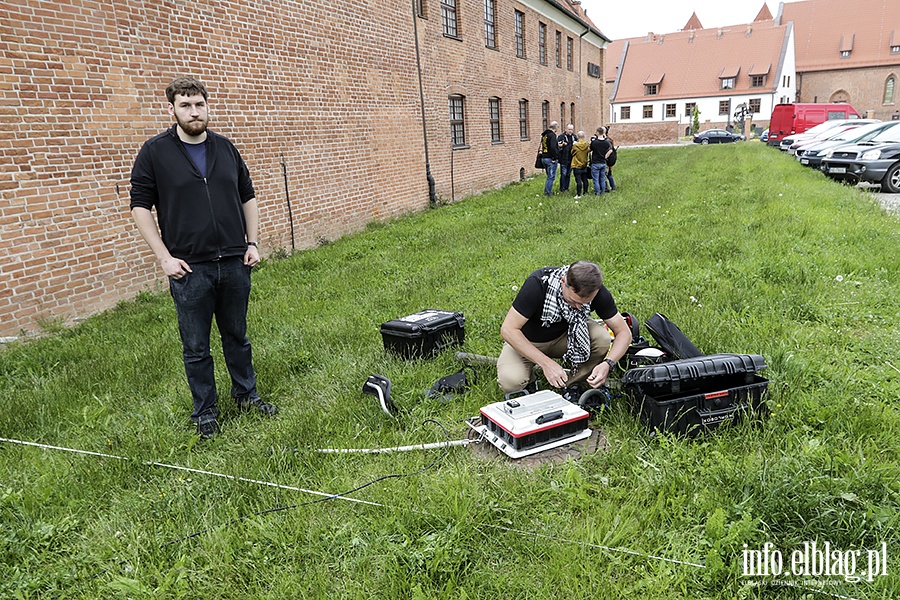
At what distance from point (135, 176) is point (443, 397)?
2.56 metres

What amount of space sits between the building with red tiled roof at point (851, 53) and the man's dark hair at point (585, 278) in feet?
241

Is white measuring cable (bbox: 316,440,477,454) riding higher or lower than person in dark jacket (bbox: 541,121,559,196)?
lower

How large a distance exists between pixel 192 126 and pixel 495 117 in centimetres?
1760

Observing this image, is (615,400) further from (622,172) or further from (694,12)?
(694,12)

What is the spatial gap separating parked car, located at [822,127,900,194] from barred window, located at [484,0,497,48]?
10.8m

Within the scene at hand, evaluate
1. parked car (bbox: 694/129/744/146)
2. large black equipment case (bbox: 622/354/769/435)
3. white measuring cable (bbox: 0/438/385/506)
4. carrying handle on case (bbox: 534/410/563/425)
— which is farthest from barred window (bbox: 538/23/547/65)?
parked car (bbox: 694/129/744/146)

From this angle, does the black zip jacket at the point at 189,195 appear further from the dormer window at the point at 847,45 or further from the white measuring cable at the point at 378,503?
the dormer window at the point at 847,45

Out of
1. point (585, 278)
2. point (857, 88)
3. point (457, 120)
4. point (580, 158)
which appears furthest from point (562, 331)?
point (857, 88)

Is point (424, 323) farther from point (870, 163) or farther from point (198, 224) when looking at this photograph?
point (870, 163)

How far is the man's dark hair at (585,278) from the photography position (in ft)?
11.9

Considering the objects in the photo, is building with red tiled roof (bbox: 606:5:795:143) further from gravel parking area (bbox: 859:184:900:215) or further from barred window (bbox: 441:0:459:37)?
barred window (bbox: 441:0:459:37)

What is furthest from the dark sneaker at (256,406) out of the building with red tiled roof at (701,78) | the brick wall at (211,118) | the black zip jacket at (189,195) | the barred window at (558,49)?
the building with red tiled roof at (701,78)

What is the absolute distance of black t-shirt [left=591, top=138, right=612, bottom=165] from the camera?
1398cm

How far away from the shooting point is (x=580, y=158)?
47.7ft
